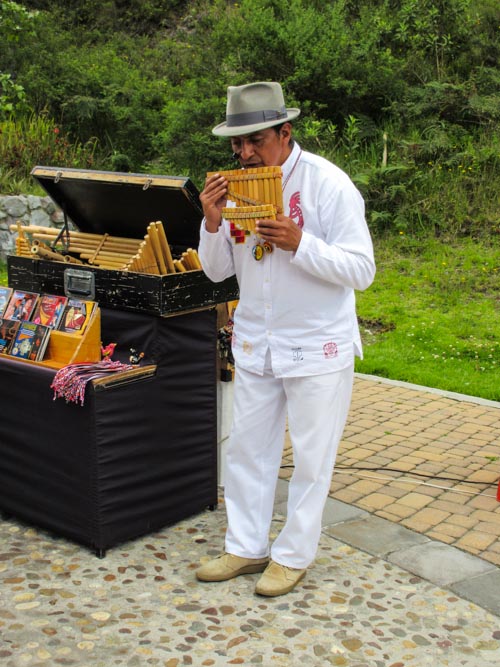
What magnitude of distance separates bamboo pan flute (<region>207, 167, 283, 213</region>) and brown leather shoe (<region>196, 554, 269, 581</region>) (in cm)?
149

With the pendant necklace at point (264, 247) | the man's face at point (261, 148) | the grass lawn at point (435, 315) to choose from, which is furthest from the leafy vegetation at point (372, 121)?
the man's face at point (261, 148)

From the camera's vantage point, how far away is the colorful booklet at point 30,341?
369 cm

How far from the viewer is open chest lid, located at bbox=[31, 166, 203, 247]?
3.80 meters

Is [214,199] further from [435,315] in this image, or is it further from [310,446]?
[435,315]

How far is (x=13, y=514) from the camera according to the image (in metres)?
3.88

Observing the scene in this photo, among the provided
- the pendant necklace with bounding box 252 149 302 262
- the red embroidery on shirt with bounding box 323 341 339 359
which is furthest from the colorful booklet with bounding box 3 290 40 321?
the red embroidery on shirt with bounding box 323 341 339 359

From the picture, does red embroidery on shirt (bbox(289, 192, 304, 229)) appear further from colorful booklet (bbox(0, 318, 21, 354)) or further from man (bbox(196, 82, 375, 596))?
colorful booklet (bbox(0, 318, 21, 354))

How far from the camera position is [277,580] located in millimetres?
3242

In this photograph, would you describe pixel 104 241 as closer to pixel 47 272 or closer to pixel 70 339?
pixel 47 272

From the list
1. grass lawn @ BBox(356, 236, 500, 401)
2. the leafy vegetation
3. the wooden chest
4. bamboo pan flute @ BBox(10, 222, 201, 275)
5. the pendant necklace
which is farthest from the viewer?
the leafy vegetation

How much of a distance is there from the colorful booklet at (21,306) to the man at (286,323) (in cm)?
106

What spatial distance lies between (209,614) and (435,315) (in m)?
5.34

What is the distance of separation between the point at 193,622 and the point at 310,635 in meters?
0.44

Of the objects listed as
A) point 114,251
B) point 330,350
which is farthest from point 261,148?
point 114,251
